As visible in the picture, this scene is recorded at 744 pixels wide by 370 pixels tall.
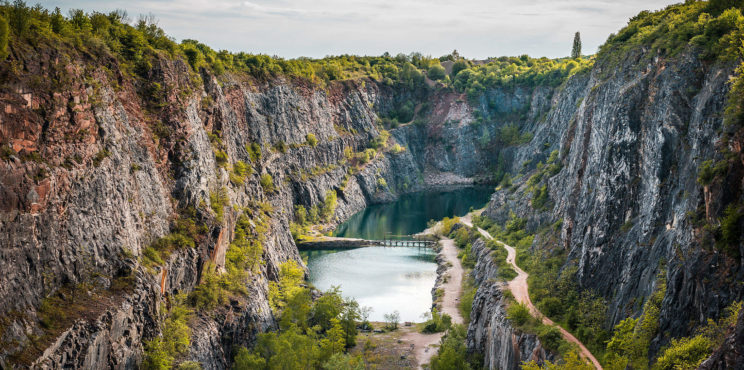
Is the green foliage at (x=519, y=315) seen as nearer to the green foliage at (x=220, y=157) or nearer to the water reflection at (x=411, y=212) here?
the green foliage at (x=220, y=157)

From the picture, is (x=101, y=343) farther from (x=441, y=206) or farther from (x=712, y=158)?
(x=441, y=206)

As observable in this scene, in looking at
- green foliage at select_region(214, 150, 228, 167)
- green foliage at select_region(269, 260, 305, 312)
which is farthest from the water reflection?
green foliage at select_region(214, 150, 228, 167)

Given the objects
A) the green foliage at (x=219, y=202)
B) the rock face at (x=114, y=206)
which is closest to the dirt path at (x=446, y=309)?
the rock face at (x=114, y=206)

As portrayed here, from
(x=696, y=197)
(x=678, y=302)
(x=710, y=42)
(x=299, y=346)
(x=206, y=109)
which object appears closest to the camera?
(x=678, y=302)

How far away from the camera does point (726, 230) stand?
38.2m

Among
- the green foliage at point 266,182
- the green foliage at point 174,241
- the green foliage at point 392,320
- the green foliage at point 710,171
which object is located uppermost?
the green foliage at point 710,171

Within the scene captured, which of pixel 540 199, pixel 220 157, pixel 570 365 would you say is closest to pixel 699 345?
pixel 570 365

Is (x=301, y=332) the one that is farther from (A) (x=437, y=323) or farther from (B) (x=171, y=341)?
(B) (x=171, y=341)

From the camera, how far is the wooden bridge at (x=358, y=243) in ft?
398

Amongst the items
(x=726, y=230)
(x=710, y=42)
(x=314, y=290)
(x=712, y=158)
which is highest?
(x=710, y=42)

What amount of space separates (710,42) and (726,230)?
2268 cm

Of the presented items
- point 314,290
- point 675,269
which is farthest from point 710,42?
point 314,290

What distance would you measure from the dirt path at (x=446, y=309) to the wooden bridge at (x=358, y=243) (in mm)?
10249

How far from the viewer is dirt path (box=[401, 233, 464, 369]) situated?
248 ft
